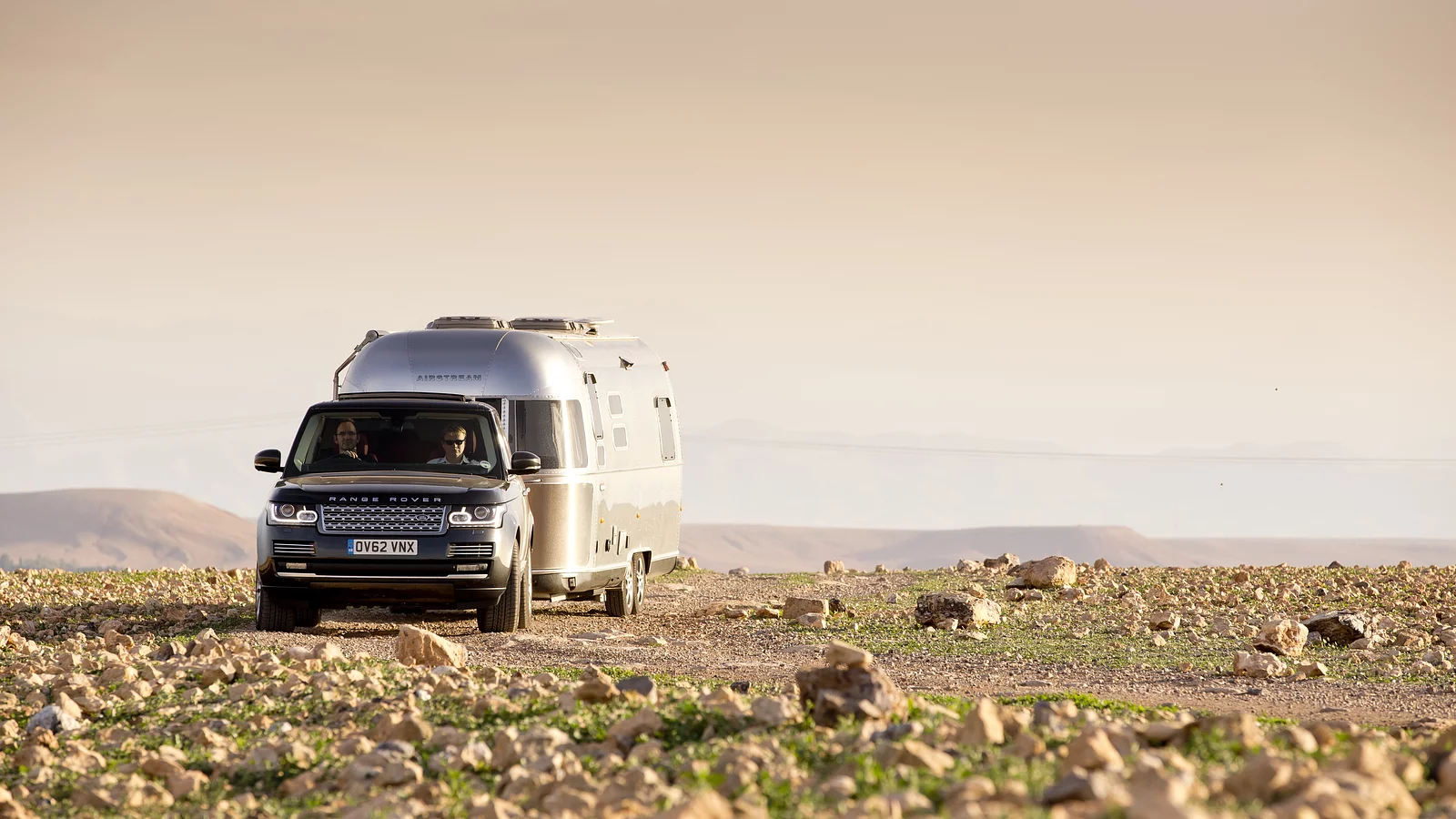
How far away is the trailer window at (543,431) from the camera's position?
17266 millimetres

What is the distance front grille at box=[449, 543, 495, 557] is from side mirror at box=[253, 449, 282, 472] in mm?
2132

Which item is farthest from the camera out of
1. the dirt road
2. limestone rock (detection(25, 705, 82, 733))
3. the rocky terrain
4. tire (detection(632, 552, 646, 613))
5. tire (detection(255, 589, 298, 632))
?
tire (detection(632, 552, 646, 613))

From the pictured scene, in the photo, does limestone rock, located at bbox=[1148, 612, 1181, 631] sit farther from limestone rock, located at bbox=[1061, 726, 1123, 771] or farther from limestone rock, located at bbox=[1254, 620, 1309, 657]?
limestone rock, located at bbox=[1061, 726, 1123, 771]

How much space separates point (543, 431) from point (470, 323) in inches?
85.1

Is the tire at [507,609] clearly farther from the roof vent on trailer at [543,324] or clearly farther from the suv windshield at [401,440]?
the roof vent on trailer at [543,324]

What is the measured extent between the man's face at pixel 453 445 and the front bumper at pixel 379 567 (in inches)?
52.2

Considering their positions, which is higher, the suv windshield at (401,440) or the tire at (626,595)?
the suv windshield at (401,440)

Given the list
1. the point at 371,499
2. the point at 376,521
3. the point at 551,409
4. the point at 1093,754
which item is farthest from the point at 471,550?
the point at 1093,754

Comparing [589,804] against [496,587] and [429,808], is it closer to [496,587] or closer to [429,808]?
[429,808]

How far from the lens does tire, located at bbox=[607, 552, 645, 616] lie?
19.5 metres

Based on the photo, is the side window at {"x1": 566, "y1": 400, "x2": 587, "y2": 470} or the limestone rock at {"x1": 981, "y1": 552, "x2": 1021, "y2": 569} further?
→ the limestone rock at {"x1": 981, "y1": 552, "x2": 1021, "y2": 569}

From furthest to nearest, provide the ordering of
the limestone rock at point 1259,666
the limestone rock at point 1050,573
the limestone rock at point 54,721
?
the limestone rock at point 1050,573 → the limestone rock at point 1259,666 → the limestone rock at point 54,721

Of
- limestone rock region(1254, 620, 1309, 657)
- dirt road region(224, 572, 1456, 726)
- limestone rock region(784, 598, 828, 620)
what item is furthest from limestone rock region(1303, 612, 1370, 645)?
limestone rock region(784, 598, 828, 620)

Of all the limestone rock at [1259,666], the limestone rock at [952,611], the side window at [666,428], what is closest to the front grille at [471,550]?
the limestone rock at [952,611]
